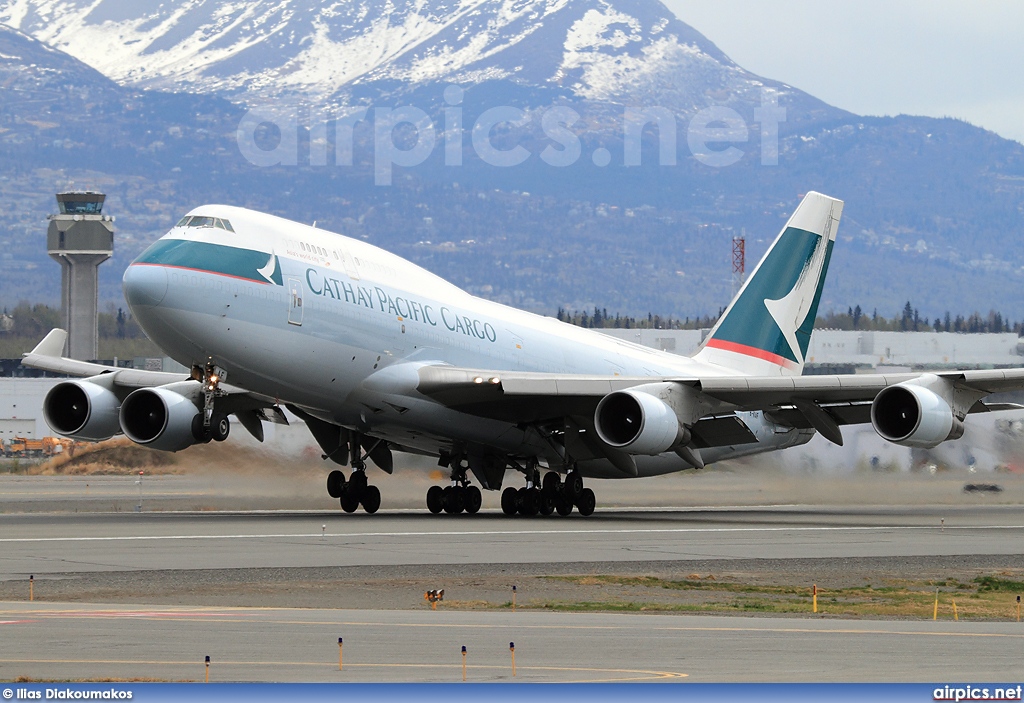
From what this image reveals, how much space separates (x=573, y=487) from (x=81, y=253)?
11874 centimetres

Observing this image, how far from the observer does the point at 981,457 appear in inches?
1622

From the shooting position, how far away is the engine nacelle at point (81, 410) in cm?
3481

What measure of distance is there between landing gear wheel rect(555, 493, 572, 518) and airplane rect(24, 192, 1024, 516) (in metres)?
0.04

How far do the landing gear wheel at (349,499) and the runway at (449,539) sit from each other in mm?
335

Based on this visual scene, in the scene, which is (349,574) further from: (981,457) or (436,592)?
(981,457)

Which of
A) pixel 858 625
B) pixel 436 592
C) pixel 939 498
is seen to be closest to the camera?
pixel 858 625

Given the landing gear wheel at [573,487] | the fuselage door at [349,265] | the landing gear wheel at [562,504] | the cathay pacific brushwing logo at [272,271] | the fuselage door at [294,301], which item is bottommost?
the landing gear wheel at [562,504]

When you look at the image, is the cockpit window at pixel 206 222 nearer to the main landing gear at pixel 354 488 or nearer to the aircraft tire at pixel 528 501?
the main landing gear at pixel 354 488

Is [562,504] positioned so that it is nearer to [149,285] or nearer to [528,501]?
Answer: [528,501]

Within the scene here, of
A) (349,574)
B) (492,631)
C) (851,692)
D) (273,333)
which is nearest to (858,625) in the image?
(492,631)

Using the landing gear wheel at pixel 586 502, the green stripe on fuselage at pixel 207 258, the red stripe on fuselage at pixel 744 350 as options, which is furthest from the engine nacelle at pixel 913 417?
the green stripe on fuselage at pixel 207 258

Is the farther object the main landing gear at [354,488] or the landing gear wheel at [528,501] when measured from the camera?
the main landing gear at [354,488]

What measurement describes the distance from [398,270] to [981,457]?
1716cm

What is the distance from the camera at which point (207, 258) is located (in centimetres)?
2942
